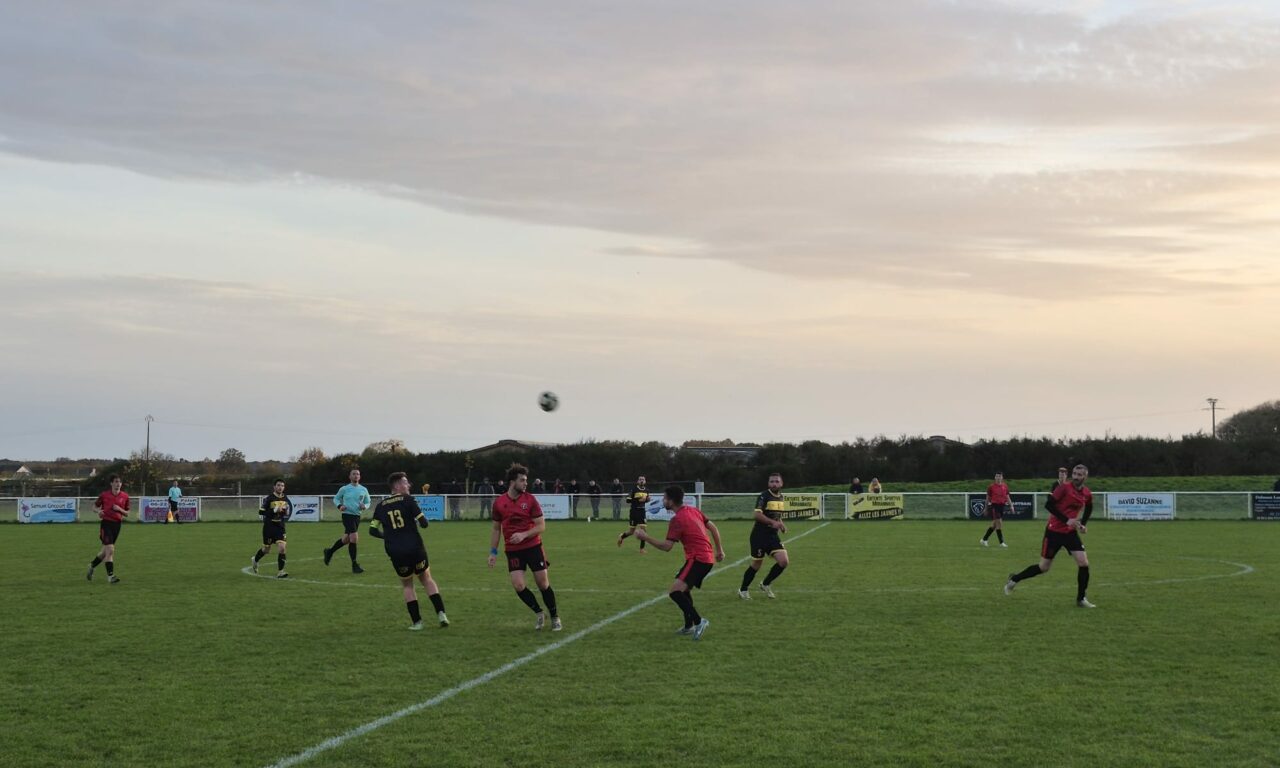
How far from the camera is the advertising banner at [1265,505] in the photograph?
47781mm

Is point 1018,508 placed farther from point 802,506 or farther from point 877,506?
point 802,506

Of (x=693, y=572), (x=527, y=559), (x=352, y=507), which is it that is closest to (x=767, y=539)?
(x=693, y=572)

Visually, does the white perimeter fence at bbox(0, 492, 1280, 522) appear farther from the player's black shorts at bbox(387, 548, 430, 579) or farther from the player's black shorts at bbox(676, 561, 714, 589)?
the player's black shorts at bbox(676, 561, 714, 589)

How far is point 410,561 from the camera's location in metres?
14.9

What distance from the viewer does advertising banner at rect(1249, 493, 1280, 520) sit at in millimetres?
47781

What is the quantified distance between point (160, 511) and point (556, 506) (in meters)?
17.4

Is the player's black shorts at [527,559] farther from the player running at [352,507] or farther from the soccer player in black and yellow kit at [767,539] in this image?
the player running at [352,507]

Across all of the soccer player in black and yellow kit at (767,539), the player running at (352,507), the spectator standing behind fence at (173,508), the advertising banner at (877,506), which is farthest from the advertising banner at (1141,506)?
the spectator standing behind fence at (173,508)

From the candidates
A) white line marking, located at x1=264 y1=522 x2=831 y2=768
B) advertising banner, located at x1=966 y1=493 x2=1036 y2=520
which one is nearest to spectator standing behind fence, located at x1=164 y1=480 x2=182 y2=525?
advertising banner, located at x1=966 y1=493 x2=1036 y2=520

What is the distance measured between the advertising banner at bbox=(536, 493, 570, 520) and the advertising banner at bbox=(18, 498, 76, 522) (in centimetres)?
2095

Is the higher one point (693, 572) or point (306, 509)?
point (693, 572)

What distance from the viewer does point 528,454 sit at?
9300 centimetres

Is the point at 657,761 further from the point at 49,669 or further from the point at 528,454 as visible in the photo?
the point at 528,454

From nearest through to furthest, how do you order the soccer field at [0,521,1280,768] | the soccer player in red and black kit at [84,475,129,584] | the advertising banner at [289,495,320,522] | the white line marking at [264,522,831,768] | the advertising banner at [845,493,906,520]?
the white line marking at [264,522,831,768]
the soccer field at [0,521,1280,768]
the soccer player in red and black kit at [84,475,129,584]
the advertising banner at [845,493,906,520]
the advertising banner at [289,495,320,522]
